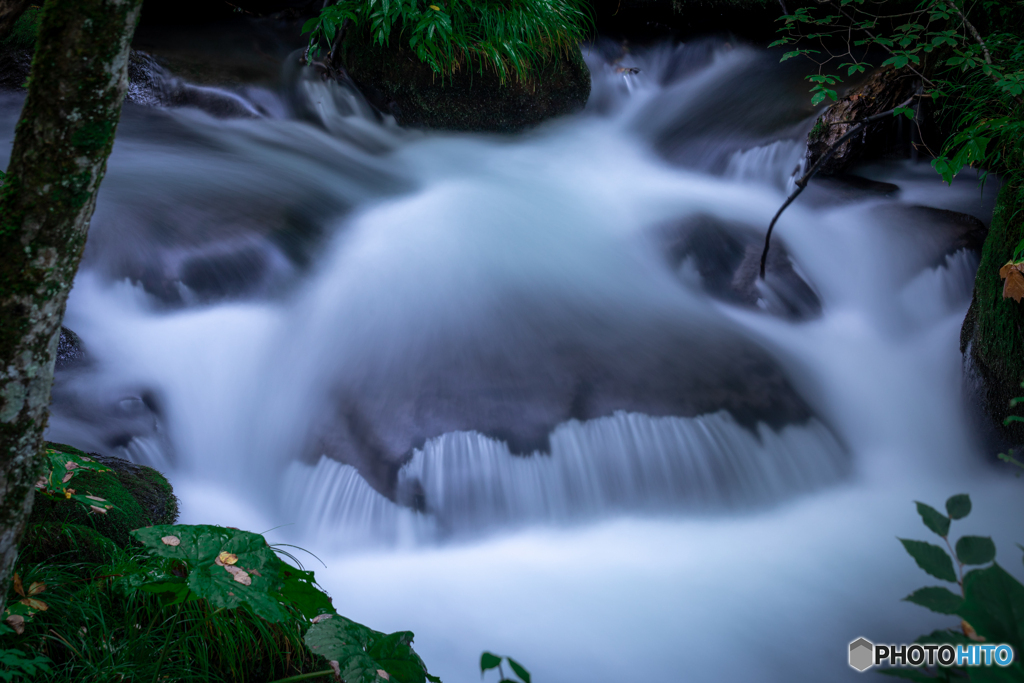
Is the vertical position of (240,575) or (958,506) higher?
(958,506)

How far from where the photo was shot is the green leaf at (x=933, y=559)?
0.94 meters

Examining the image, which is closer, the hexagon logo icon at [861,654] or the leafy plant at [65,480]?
the leafy plant at [65,480]

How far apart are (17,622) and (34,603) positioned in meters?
0.05

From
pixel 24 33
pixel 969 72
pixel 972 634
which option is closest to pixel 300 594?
pixel 972 634

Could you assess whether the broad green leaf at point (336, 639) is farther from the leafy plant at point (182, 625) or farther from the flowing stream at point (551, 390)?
the flowing stream at point (551, 390)

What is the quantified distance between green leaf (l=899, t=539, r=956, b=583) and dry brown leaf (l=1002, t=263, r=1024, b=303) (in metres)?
2.38

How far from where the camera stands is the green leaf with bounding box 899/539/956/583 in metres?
0.94

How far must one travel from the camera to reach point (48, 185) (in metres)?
1.11

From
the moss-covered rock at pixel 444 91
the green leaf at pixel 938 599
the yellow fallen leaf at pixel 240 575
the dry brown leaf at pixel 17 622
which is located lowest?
the dry brown leaf at pixel 17 622

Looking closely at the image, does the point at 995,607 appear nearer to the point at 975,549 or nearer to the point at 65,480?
the point at 975,549

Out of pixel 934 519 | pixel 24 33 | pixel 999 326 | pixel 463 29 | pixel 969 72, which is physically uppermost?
pixel 463 29

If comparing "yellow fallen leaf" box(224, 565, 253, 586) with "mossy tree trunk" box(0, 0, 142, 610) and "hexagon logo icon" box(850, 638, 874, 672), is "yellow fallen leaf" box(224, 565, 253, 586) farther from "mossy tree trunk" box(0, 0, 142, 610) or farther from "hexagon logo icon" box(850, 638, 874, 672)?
"hexagon logo icon" box(850, 638, 874, 672)

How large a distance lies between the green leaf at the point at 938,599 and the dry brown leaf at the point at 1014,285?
2403 mm

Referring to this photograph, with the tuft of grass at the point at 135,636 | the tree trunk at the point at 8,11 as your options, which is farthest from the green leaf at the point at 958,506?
the tree trunk at the point at 8,11
